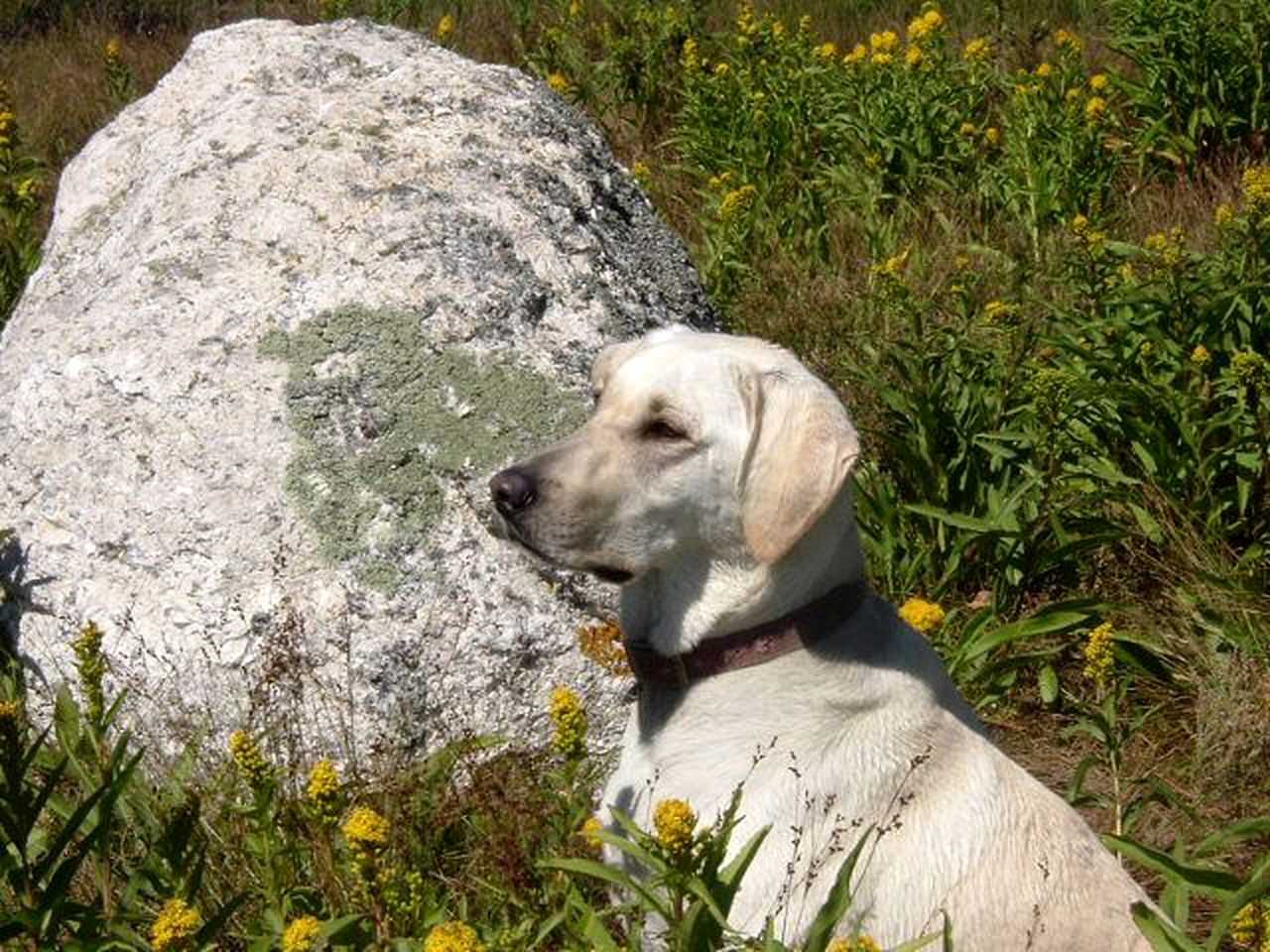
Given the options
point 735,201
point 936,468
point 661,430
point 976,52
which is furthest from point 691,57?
point 661,430

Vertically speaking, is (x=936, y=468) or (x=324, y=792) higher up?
(x=324, y=792)

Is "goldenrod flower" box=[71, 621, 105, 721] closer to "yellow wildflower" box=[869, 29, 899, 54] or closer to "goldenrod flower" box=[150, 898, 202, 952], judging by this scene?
"goldenrod flower" box=[150, 898, 202, 952]

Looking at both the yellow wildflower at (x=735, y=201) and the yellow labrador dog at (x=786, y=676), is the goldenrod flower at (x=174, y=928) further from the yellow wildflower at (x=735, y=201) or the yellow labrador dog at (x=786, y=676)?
the yellow wildflower at (x=735, y=201)

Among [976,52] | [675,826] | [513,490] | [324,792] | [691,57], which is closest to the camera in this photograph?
[675,826]

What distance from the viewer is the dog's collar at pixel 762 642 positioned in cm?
347

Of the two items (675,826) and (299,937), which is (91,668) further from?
(675,826)

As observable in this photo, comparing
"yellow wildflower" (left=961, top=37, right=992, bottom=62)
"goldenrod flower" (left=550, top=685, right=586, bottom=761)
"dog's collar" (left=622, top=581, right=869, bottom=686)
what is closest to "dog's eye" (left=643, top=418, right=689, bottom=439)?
"dog's collar" (left=622, top=581, right=869, bottom=686)

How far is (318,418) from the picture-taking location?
4.52 m

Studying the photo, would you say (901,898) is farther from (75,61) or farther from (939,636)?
(75,61)

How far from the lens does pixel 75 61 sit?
10523mm

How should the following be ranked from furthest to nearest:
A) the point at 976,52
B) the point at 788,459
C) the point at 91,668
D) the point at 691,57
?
the point at 691,57 → the point at 976,52 → the point at 788,459 → the point at 91,668

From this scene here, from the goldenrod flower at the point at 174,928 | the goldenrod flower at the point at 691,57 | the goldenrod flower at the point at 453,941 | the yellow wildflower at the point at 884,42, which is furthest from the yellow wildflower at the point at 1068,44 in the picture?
the goldenrod flower at the point at 174,928

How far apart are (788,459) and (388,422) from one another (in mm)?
1477

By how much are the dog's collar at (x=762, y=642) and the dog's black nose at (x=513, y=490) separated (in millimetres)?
421
